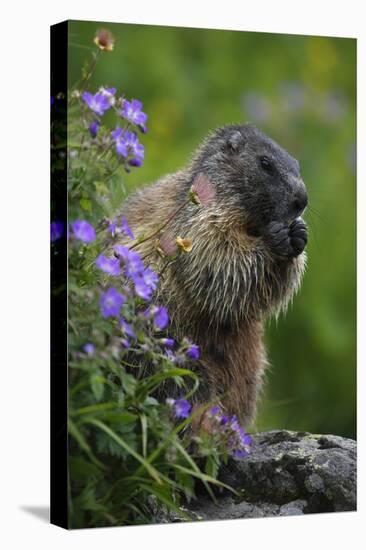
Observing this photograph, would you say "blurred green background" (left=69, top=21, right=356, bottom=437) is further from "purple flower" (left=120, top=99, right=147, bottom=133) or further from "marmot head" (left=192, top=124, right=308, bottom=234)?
"purple flower" (left=120, top=99, right=147, bottom=133)

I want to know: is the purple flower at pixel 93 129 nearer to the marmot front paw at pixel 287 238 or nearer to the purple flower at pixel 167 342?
the purple flower at pixel 167 342

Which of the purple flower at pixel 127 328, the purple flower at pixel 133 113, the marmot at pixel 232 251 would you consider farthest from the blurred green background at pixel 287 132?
the purple flower at pixel 127 328

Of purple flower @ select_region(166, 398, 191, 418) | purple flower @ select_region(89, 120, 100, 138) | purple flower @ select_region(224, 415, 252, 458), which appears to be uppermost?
purple flower @ select_region(89, 120, 100, 138)

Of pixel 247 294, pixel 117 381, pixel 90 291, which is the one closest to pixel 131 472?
pixel 117 381

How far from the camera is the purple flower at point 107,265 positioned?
5.65 meters

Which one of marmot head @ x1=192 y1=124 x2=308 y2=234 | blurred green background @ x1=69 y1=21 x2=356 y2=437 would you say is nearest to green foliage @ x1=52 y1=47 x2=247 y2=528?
marmot head @ x1=192 y1=124 x2=308 y2=234

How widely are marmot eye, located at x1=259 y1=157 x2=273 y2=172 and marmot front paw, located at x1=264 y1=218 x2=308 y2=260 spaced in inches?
13.8

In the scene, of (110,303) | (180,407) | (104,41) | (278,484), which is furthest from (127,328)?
(278,484)

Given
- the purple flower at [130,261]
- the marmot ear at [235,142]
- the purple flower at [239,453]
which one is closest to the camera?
the purple flower at [130,261]

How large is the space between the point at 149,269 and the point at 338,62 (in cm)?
248

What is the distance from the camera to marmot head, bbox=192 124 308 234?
6.99 m

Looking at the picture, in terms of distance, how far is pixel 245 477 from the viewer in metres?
6.69

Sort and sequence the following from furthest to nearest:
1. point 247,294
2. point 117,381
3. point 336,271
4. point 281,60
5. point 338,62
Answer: point 336,271
point 281,60
point 338,62
point 247,294
point 117,381

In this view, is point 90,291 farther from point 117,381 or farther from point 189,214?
point 189,214
